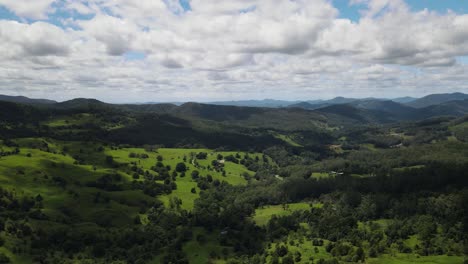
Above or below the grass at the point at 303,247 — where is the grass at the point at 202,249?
below

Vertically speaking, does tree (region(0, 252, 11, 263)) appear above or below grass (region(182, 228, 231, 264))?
above

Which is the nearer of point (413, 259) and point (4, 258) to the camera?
point (4, 258)

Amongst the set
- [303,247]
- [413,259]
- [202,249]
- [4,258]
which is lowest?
[202,249]

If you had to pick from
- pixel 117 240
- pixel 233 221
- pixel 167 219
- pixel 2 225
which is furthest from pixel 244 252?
pixel 2 225

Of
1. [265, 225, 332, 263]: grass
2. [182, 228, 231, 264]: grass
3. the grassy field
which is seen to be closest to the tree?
[182, 228, 231, 264]: grass

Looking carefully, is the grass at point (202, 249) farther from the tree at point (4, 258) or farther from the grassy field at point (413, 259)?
the tree at point (4, 258)

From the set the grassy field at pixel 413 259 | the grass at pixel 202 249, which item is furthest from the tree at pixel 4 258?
the grassy field at pixel 413 259

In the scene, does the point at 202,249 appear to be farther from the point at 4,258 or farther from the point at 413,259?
the point at 413,259

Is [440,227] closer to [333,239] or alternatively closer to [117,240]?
[333,239]

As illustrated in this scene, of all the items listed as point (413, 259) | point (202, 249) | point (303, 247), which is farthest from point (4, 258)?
point (413, 259)

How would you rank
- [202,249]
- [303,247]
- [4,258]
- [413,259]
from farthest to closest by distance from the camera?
1. [202,249]
2. [303,247]
3. [413,259]
4. [4,258]

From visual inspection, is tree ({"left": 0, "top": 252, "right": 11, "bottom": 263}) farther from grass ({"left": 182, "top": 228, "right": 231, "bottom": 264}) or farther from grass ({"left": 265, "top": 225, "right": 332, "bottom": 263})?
grass ({"left": 265, "top": 225, "right": 332, "bottom": 263})
